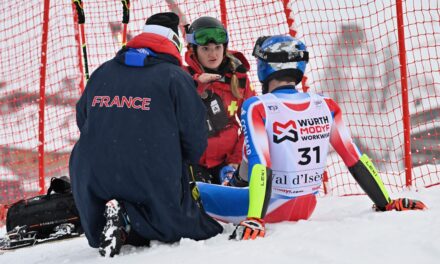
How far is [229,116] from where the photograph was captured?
5852 millimetres

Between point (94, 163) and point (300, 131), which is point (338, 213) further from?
point (94, 163)

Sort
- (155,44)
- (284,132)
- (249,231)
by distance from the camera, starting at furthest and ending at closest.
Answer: (284,132) → (155,44) → (249,231)

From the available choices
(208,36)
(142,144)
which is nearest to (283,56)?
(142,144)

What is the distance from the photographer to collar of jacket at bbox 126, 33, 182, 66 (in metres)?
4.01

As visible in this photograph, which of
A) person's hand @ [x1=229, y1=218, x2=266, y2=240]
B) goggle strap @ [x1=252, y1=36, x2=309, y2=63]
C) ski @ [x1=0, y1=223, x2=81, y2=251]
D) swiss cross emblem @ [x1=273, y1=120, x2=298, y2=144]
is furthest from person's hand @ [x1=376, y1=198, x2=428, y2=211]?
ski @ [x1=0, y1=223, x2=81, y2=251]

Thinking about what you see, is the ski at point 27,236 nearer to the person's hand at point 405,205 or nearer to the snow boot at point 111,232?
the snow boot at point 111,232

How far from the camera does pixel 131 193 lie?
3820 mm

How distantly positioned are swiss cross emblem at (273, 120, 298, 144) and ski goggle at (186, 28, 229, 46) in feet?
5.62

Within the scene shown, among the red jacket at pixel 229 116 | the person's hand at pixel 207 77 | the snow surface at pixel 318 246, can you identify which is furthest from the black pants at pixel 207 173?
the snow surface at pixel 318 246

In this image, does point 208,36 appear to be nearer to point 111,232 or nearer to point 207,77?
point 207,77

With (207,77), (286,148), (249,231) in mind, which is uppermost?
(207,77)

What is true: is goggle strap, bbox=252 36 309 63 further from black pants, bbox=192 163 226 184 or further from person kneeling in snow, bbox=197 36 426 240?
black pants, bbox=192 163 226 184

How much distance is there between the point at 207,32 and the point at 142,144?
6.85 ft

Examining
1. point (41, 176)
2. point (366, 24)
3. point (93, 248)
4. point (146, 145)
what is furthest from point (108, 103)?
point (366, 24)
